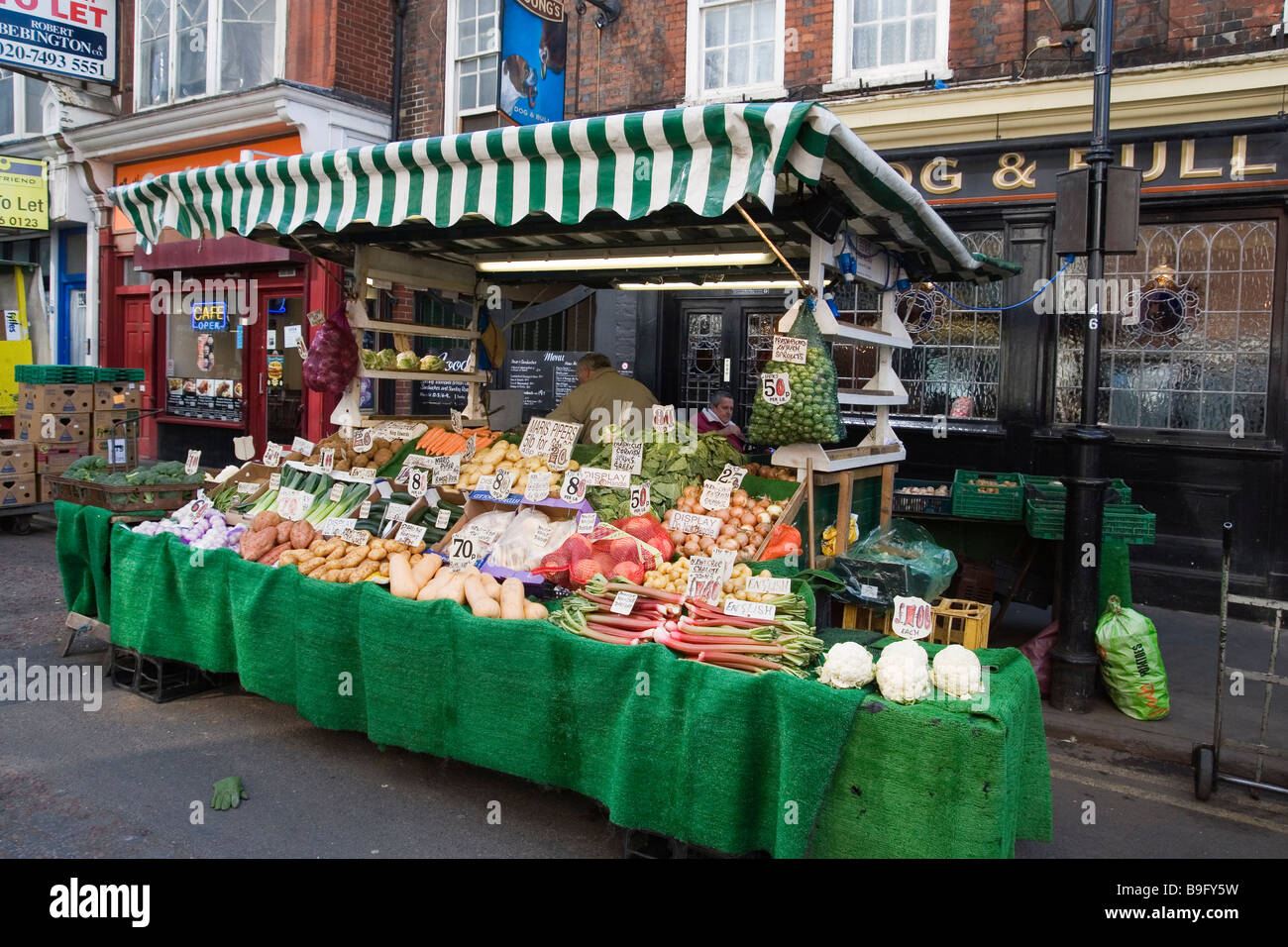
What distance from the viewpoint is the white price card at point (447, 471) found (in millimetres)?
5996

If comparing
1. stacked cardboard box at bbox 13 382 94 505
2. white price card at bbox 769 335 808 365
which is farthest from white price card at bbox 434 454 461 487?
stacked cardboard box at bbox 13 382 94 505

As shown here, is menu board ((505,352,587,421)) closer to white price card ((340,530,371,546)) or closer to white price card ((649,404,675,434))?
white price card ((649,404,675,434))

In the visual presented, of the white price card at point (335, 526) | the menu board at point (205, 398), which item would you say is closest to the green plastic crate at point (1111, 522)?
the white price card at point (335, 526)

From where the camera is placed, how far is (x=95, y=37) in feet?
47.6

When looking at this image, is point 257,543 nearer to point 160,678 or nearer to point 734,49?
point 160,678

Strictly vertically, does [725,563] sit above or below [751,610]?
above

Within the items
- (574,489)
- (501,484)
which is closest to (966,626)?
(574,489)

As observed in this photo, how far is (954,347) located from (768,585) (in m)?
6.02

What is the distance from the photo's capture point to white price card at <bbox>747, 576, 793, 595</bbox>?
423 cm

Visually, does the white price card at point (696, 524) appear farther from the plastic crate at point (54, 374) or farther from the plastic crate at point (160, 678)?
the plastic crate at point (54, 374)

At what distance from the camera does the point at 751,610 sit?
158 inches

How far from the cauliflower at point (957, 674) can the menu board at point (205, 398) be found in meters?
13.5

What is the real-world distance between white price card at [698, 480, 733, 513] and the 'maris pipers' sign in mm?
5200
